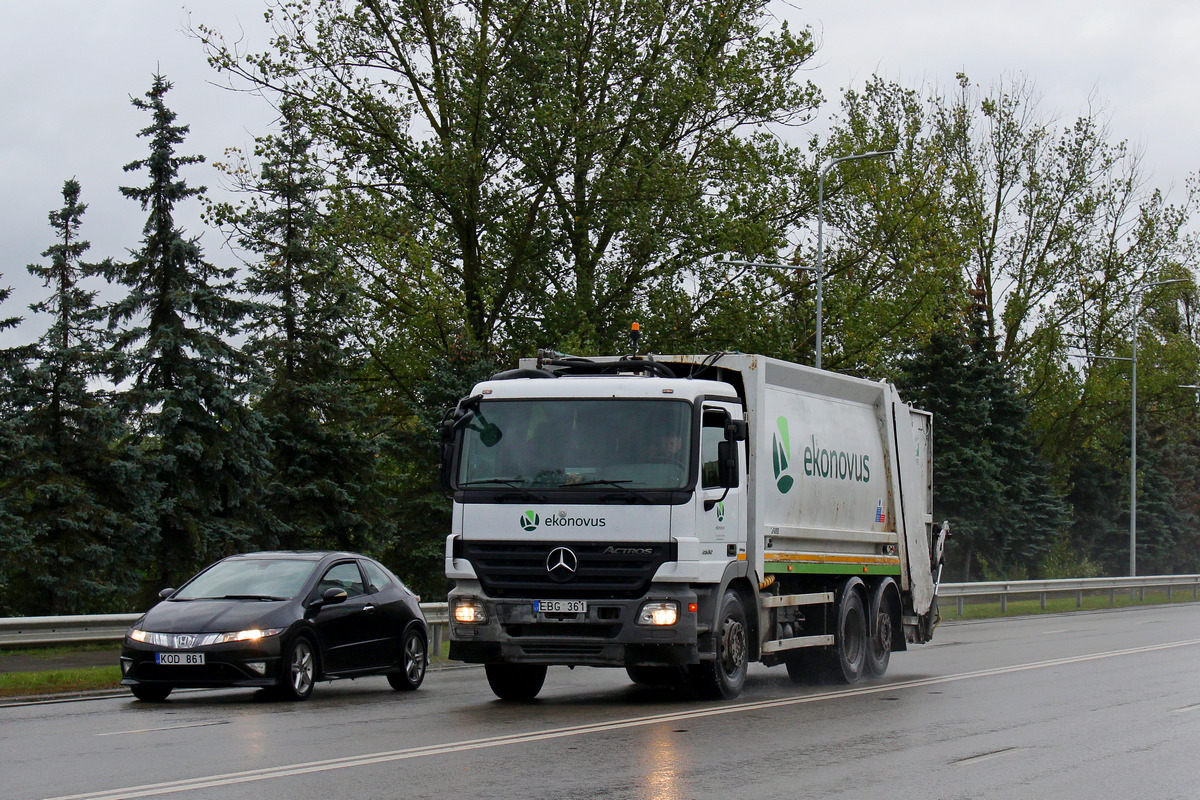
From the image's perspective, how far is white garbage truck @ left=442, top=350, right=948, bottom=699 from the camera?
12.8m

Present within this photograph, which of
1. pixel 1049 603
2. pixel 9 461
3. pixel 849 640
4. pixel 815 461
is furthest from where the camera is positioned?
pixel 1049 603

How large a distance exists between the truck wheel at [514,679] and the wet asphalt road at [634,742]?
24cm

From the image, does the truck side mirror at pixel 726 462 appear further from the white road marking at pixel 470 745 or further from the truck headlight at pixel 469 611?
the truck headlight at pixel 469 611

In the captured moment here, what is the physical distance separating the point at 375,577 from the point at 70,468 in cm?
1015

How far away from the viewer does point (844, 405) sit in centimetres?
1672

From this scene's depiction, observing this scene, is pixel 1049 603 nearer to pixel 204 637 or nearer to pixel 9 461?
pixel 9 461

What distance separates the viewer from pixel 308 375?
28.6 metres

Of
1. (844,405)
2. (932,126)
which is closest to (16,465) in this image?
(844,405)

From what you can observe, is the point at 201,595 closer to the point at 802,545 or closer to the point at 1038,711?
the point at 802,545

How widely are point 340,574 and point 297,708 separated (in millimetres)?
2188

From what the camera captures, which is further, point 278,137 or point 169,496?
point 278,137

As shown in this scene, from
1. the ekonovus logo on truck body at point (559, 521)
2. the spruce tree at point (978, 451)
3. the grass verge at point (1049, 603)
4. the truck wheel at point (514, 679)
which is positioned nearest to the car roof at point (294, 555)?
the truck wheel at point (514, 679)

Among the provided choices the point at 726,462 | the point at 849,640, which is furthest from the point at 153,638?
the point at 849,640

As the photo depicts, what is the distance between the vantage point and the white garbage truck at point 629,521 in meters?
12.8
